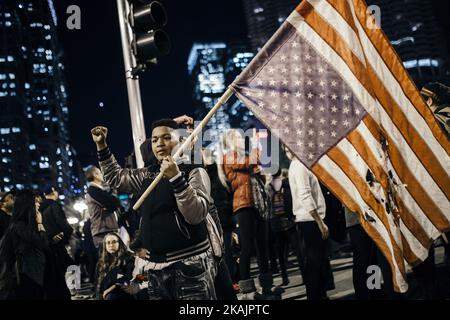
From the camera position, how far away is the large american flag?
4293 mm

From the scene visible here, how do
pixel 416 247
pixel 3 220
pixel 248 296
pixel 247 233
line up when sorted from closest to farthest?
pixel 416 247, pixel 247 233, pixel 248 296, pixel 3 220

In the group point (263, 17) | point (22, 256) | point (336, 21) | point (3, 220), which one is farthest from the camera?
point (263, 17)

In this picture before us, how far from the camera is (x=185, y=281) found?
3.81m

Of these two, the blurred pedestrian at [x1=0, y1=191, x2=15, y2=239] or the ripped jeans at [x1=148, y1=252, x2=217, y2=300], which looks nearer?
the ripped jeans at [x1=148, y1=252, x2=217, y2=300]

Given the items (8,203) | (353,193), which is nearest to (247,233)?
(353,193)

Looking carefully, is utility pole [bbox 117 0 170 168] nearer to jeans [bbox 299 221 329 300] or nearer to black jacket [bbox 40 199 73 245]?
jeans [bbox 299 221 329 300]

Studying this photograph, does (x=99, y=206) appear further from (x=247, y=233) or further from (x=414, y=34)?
(x=414, y=34)

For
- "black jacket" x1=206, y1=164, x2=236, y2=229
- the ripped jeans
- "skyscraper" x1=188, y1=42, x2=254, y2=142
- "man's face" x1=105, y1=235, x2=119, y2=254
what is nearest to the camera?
the ripped jeans

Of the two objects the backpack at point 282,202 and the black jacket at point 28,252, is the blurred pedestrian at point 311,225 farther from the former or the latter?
the black jacket at point 28,252

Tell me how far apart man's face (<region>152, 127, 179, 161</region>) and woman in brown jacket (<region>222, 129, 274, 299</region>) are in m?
2.64

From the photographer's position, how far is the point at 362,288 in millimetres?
5195

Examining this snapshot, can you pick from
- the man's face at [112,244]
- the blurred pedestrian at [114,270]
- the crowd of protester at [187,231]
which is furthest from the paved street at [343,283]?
the man's face at [112,244]

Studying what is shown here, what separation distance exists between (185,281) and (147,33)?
3.59 m

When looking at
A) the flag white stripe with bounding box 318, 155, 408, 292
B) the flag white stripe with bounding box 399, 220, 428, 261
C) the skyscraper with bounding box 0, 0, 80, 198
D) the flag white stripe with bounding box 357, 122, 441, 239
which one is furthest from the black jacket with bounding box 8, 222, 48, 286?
the skyscraper with bounding box 0, 0, 80, 198
